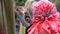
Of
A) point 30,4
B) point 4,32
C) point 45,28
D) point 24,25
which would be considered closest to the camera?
point 4,32

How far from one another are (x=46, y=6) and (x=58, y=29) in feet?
0.31

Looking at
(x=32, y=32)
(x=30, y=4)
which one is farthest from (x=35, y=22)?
(x=30, y=4)

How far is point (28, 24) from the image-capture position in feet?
2.26

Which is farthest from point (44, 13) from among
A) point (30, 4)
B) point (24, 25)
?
point (30, 4)

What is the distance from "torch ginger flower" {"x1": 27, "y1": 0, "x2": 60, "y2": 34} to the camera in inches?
18.6

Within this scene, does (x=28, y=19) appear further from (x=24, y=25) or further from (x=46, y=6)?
(x=46, y=6)

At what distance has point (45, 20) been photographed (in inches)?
19.3

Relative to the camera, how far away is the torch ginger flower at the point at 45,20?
472 mm

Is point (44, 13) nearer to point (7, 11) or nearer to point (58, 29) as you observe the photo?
point (58, 29)

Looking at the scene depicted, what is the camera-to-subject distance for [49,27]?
0.47 m

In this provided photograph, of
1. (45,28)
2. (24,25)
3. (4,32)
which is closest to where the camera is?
(4,32)

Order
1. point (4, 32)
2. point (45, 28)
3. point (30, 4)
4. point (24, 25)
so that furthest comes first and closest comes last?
point (30, 4) → point (24, 25) → point (45, 28) → point (4, 32)

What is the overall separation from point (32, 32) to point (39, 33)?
1.0 inches

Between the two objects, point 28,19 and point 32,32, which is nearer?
point 32,32
